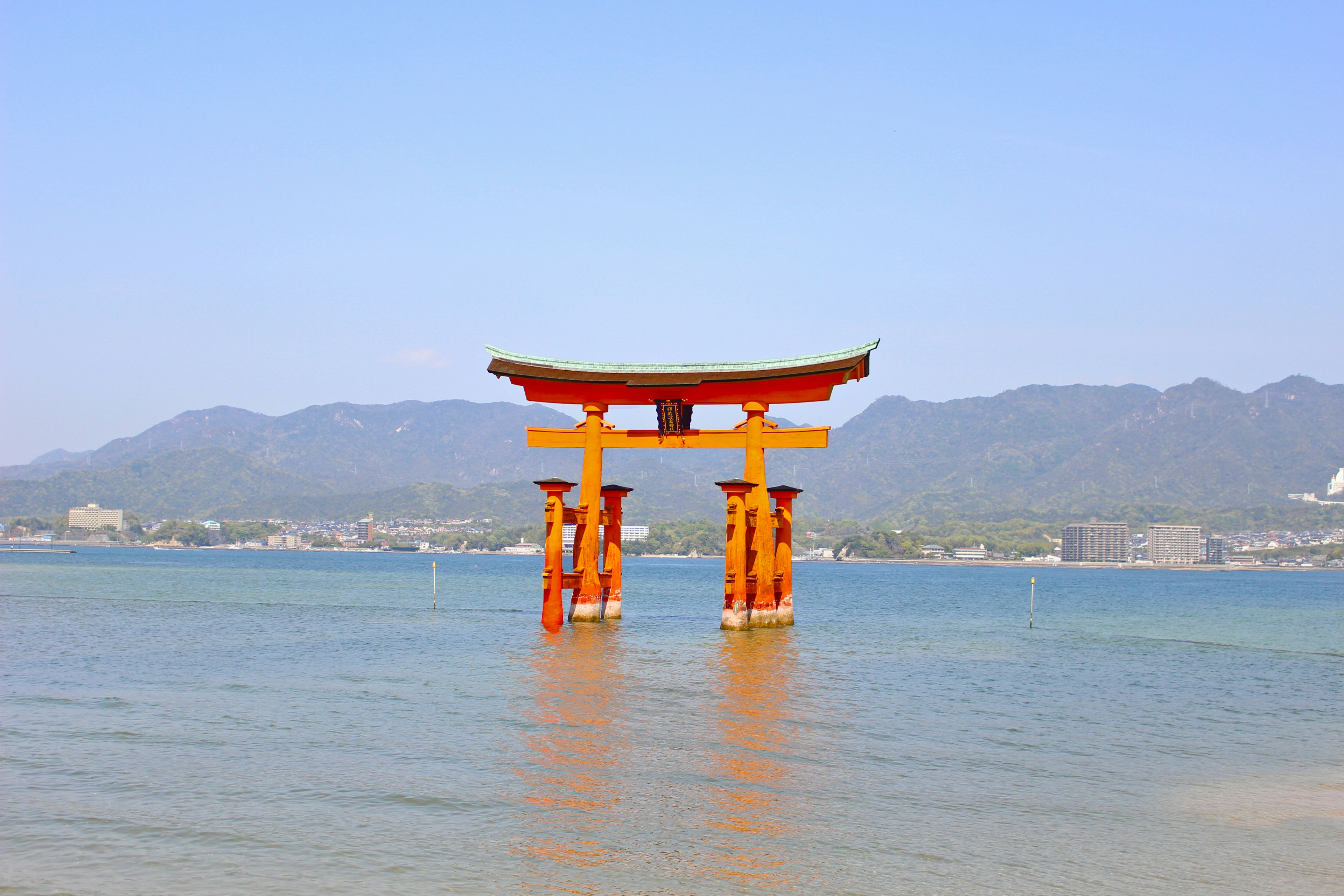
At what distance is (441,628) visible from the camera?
102 feet

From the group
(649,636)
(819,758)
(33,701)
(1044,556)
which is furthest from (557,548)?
(1044,556)

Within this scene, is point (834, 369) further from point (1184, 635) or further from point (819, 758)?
point (1184, 635)

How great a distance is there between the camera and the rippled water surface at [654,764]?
8812 millimetres

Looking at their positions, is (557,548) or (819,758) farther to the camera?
(557,548)

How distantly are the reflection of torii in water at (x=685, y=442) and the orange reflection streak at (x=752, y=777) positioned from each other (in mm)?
5510

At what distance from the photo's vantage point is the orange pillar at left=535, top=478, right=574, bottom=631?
26.8m

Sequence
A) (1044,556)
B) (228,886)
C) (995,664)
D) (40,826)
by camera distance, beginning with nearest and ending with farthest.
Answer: (228,886), (40,826), (995,664), (1044,556)

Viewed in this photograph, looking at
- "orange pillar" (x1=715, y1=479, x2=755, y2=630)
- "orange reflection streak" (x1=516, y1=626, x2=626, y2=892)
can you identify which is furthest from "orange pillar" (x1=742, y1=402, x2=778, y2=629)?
"orange reflection streak" (x1=516, y1=626, x2=626, y2=892)

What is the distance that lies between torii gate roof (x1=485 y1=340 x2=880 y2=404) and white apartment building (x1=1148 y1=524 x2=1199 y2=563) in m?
160

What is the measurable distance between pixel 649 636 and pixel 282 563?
333ft

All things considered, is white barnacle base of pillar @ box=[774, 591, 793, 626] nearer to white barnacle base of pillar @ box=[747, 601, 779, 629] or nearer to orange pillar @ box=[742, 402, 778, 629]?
white barnacle base of pillar @ box=[747, 601, 779, 629]

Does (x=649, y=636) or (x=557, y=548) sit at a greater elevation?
(x=557, y=548)

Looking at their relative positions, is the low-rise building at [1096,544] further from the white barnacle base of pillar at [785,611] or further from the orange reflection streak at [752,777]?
the orange reflection streak at [752,777]

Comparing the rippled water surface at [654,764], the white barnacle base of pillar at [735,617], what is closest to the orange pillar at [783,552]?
the rippled water surface at [654,764]
